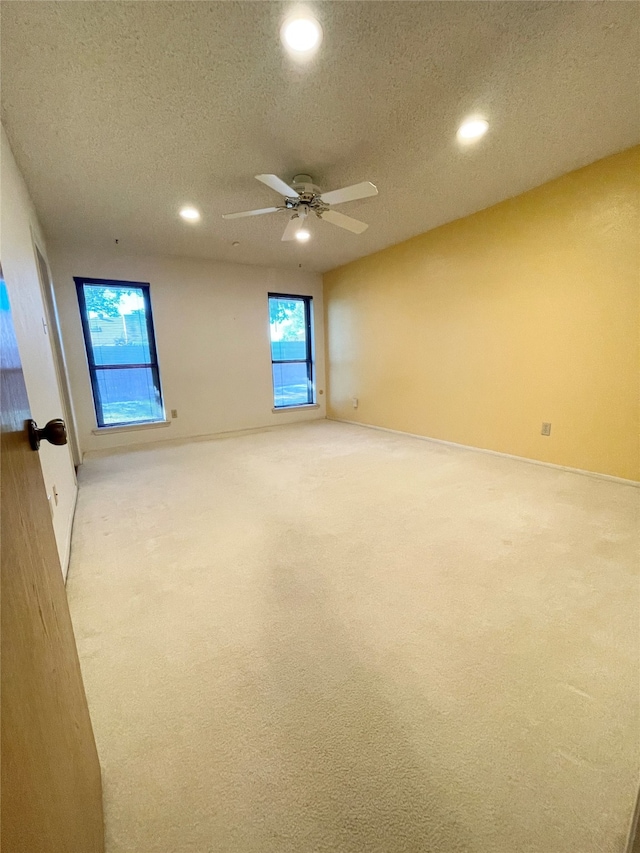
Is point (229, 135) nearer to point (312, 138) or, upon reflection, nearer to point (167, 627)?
point (312, 138)

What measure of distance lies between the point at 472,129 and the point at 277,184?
1269mm

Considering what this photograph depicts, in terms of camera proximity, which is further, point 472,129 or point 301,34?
point 472,129

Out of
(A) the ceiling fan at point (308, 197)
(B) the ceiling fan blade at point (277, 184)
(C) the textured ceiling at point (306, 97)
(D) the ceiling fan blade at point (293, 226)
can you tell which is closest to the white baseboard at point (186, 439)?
(C) the textured ceiling at point (306, 97)

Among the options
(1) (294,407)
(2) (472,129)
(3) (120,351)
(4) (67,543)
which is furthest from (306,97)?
(1) (294,407)

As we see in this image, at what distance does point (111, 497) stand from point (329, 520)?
1833 millimetres

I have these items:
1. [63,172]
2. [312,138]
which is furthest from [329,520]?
[63,172]

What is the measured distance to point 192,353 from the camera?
15.3 ft

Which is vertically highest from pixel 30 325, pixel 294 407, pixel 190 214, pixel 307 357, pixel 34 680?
pixel 190 214

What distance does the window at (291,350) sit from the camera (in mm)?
5367

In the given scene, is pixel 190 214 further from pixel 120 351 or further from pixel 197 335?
pixel 120 351

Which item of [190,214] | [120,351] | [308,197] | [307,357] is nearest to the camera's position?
[308,197]

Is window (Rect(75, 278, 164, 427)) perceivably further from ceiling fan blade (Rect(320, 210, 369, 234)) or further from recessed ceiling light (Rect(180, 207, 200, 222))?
ceiling fan blade (Rect(320, 210, 369, 234))

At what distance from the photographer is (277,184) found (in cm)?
218

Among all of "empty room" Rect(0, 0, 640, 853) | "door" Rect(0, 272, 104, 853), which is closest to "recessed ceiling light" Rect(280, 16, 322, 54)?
"empty room" Rect(0, 0, 640, 853)
